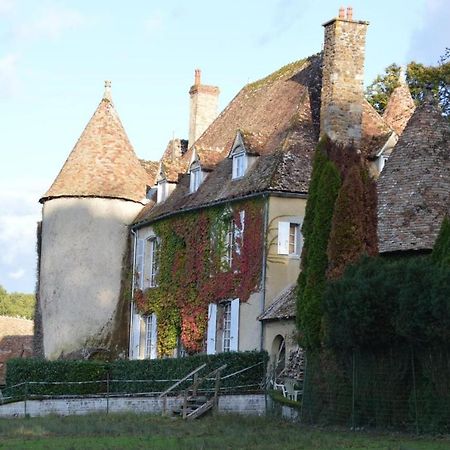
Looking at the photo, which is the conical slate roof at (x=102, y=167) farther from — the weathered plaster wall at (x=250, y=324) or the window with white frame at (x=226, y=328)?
the weathered plaster wall at (x=250, y=324)

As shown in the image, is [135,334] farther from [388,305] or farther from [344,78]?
[388,305]

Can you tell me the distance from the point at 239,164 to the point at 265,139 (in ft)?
3.82

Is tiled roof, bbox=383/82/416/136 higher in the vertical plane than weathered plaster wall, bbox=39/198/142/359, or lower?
higher

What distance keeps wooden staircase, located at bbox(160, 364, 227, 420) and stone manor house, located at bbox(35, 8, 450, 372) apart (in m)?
2.62

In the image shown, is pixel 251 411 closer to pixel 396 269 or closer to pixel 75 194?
pixel 396 269

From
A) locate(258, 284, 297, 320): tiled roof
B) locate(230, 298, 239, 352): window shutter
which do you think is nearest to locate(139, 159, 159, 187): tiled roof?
locate(230, 298, 239, 352): window shutter

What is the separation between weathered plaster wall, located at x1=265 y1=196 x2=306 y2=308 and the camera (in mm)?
34344

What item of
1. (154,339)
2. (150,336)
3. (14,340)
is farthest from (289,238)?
(14,340)

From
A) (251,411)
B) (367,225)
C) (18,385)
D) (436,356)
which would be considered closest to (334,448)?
(436,356)

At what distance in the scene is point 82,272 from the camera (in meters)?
41.8

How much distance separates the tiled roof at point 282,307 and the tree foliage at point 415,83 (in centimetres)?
1504

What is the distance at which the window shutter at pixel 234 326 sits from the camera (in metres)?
35.2

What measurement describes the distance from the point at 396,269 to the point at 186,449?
242 inches

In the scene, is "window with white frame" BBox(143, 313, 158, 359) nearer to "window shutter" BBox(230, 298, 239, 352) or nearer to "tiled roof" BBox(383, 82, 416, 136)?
"window shutter" BBox(230, 298, 239, 352)
